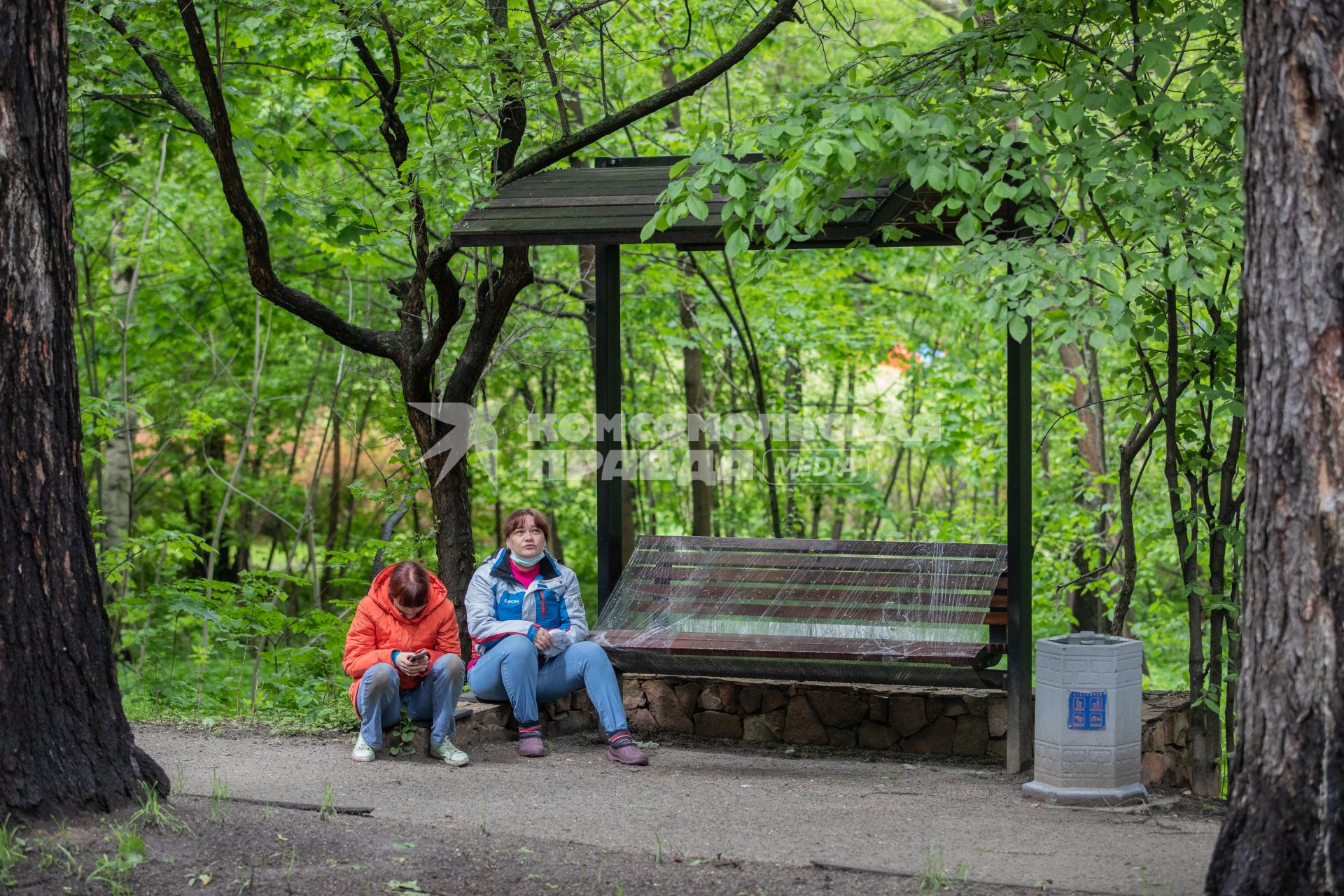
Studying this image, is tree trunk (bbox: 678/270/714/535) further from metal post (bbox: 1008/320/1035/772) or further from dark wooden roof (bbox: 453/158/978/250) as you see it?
metal post (bbox: 1008/320/1035/772)

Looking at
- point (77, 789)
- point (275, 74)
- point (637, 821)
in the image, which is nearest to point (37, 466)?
point (77, 789)

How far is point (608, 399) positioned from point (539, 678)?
154 cm

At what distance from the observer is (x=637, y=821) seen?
4.47 metres

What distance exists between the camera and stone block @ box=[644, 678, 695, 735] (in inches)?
254

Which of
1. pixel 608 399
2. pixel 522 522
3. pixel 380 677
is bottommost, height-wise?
pixel 380 677

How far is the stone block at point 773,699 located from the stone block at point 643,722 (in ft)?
Result: 1.99

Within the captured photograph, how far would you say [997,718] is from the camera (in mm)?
5957

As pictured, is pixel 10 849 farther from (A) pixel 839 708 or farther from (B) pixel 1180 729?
(B) pixel 1180 729

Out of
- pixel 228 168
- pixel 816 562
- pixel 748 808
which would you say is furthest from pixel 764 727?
pixel 228 168

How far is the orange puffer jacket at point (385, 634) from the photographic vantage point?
5363 millimetres

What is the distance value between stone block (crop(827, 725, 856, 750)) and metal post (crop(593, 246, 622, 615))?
1.34m

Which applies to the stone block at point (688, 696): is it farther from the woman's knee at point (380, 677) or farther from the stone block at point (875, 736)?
the woman's knee at point (380, 677)

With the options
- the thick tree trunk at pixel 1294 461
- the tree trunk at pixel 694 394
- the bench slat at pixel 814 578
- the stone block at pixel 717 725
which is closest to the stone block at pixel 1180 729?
the bench slat at pixel 814 578

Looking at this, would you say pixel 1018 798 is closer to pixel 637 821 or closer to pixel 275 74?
pixel 637 821
